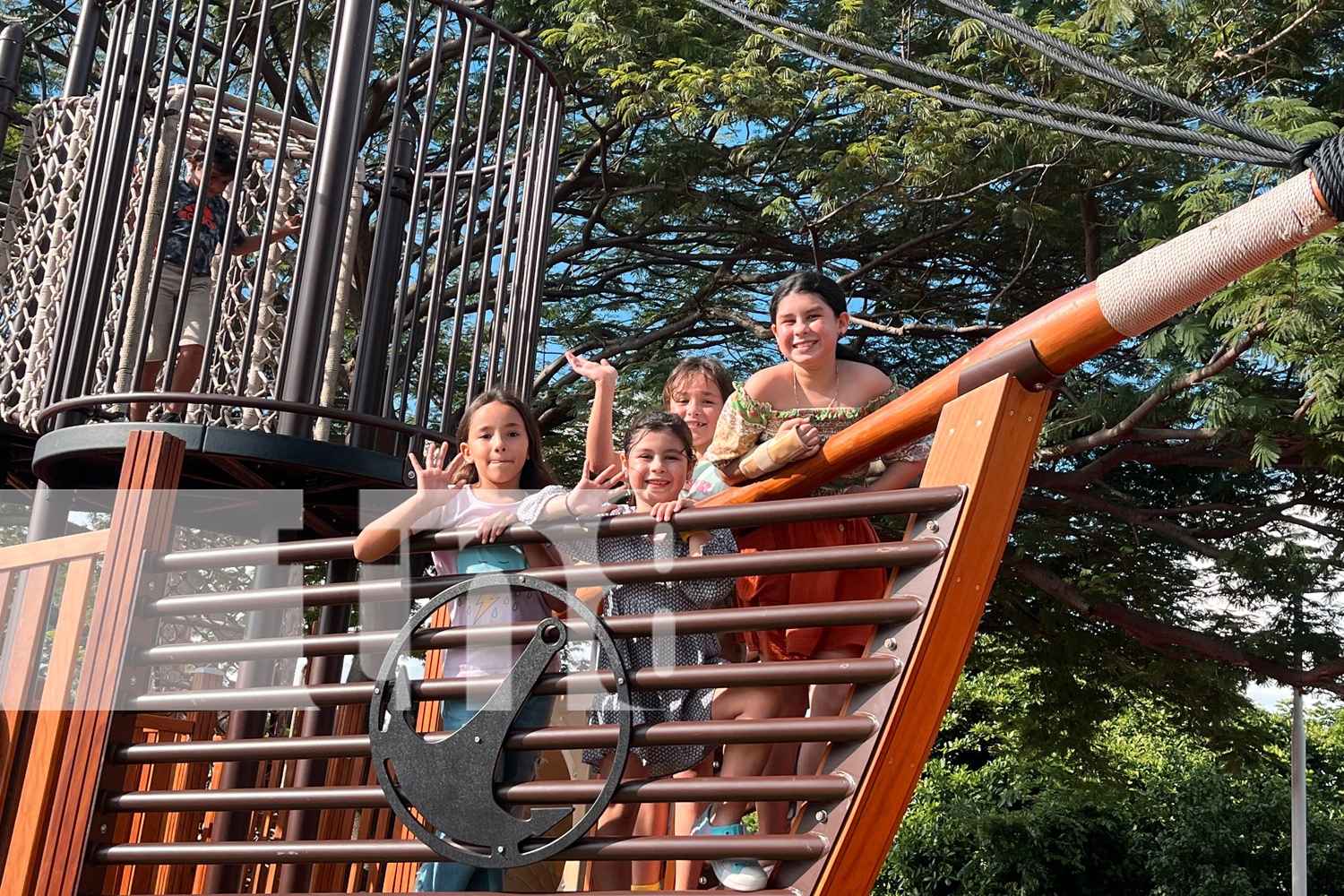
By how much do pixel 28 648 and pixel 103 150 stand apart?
170cm

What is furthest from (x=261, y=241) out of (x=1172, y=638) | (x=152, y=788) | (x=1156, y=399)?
(x=1172, y=638)

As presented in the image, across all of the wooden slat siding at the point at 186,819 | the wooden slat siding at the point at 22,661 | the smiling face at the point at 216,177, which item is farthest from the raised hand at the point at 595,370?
the smiling face at the point at 216,177

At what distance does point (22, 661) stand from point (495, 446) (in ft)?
4.65

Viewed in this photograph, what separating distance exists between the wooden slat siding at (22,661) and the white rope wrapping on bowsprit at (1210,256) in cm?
277

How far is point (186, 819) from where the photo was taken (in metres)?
5.09

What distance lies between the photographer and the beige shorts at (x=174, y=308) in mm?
4723

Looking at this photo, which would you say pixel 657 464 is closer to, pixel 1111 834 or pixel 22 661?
pixel 22 661

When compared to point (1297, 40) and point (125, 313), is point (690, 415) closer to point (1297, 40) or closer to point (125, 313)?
point (125, 313)

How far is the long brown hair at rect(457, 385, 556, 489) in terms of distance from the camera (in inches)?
132

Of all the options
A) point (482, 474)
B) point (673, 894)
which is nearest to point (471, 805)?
point (673, 894)

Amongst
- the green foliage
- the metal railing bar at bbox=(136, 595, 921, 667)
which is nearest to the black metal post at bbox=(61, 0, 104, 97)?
the metal railing bar at bbox=(136, 595, 921, 667)

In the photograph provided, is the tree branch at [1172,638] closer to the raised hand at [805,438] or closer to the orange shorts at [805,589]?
the orange shorts at [805,589]

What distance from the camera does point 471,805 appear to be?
2.57m

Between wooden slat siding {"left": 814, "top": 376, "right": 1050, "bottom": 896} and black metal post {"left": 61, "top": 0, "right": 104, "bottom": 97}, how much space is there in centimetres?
386
